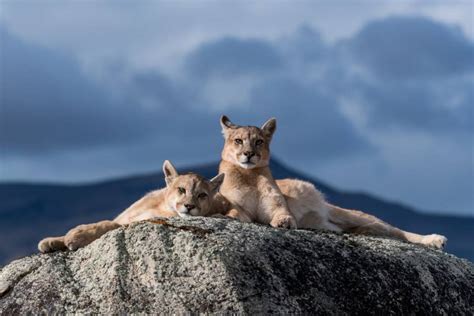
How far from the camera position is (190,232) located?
13.6m

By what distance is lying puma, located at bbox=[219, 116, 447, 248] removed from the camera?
1734cm

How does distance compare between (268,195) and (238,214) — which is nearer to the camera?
(238,214)

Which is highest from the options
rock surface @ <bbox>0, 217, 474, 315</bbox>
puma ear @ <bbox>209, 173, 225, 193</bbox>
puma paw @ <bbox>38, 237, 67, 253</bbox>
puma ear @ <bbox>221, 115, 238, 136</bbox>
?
puma ear @ <bbox>221, 115, 238, 136</bbox>

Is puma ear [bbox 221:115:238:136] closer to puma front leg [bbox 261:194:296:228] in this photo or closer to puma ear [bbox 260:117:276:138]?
puma ear [bbox 260:117:276:138]

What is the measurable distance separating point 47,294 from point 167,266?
5.53ft

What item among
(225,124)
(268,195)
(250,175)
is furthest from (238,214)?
(225,124)

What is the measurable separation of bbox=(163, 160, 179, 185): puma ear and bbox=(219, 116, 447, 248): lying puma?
1.26 m

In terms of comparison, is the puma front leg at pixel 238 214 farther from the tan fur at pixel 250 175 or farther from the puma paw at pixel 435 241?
the puma paw at pixel 435 241

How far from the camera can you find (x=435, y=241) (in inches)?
694

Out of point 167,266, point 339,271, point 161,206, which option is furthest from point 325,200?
point 167,266

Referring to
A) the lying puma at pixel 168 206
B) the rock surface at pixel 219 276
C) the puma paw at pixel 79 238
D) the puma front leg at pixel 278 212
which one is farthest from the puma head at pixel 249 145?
the puma paw at pixel 79 238

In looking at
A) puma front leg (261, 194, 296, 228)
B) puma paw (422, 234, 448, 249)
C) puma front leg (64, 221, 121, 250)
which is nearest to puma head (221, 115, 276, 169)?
puma front leg (261, 194, 296, 228)

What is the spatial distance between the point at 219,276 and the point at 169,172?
3751 mm

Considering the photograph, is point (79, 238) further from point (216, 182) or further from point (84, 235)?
point (216, 182)
